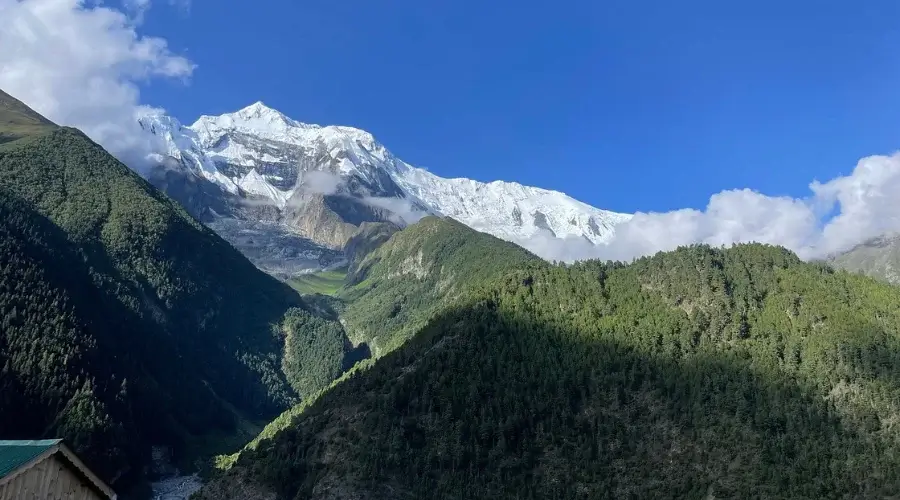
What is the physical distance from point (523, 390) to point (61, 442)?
15514 centimetres

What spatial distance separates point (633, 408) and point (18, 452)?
509 ft

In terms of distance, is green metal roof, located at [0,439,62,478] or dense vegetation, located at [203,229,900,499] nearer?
green metal roof, located at [0,439,62,478]

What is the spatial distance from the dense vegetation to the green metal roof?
419 ft

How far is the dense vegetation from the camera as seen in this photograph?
142000mm

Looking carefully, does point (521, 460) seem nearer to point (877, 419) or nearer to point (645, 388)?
point (645, 388)

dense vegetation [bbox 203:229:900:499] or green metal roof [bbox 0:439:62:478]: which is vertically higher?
dense vegetation [bbox 203:229:900:499]

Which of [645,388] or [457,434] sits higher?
[645,388]

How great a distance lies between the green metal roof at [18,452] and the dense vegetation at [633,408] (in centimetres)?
12786

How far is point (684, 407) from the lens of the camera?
158m

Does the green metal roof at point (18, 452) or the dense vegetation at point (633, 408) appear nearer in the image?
the green metal roof at point (18, 452)

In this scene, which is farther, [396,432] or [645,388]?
[645,388]

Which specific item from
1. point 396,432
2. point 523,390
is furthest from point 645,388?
point 396,432

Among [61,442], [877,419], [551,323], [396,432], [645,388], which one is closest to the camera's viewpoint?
[61,442]

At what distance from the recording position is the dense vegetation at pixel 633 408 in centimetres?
14200
